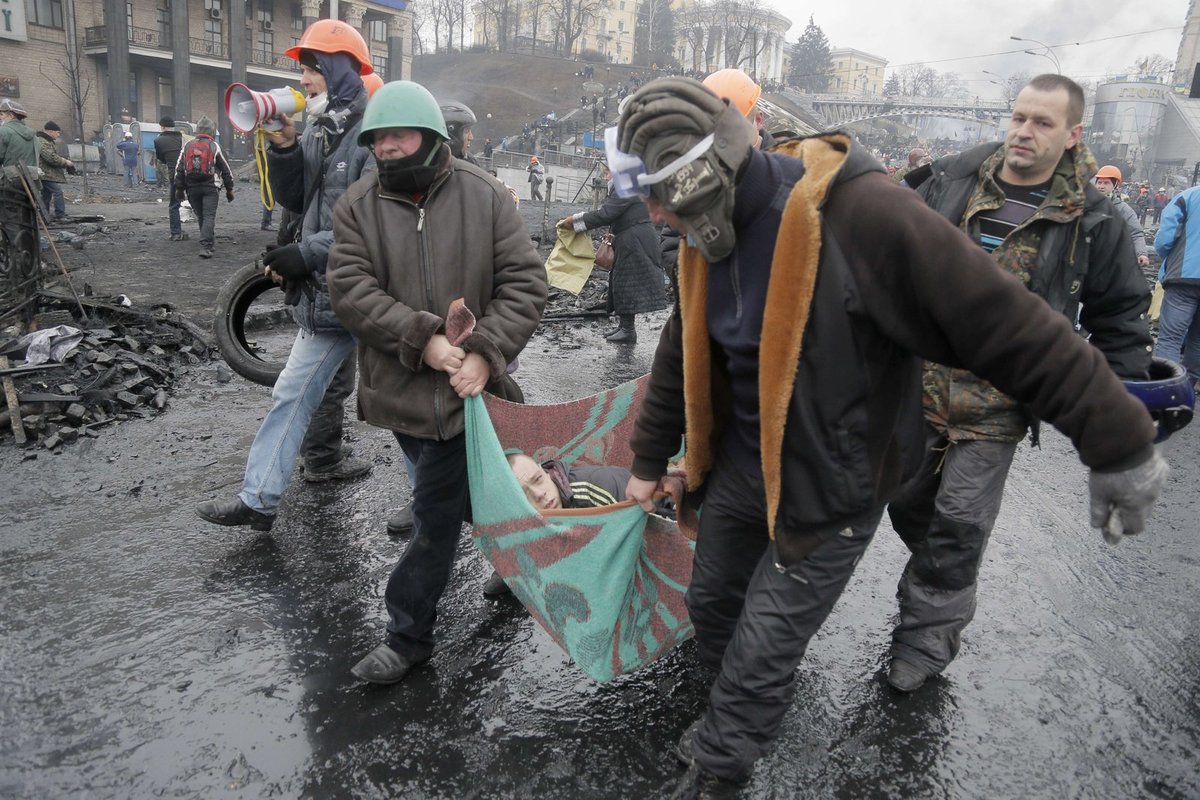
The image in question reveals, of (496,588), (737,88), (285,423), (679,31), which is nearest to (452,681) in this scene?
(496,588)

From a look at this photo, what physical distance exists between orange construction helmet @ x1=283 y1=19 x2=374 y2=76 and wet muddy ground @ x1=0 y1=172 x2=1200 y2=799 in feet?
7.42

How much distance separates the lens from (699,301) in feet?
7.12

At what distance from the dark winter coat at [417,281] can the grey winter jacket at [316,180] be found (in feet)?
2.66

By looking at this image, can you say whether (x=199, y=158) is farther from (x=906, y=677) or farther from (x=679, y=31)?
(x=679, y=31)

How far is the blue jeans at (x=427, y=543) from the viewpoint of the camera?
2.93 meters

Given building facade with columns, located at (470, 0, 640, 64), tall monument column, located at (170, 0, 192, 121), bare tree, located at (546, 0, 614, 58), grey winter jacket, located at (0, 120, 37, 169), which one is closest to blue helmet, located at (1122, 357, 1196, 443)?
grey winter jacket, located at (0, 120, 37, 169)

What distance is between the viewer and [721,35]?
93500 millimetres

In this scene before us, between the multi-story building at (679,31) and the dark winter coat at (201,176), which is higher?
the multi-story building at (679,31)

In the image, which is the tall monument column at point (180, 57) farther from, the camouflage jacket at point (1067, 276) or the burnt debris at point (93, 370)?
the camouflage jacket at point (1067, 276)

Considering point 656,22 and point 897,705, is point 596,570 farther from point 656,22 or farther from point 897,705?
point 656,22

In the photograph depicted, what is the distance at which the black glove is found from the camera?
359 centimetres

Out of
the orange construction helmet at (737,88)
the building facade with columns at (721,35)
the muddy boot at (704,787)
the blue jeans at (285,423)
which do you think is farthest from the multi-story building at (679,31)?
the muddy boot at (704,787)

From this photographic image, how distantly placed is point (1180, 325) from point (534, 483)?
6.63m

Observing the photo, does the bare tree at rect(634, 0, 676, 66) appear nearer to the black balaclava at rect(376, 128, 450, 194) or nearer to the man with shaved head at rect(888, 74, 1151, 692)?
the man with shaved head at rect(888, 74, 1151, 692)
